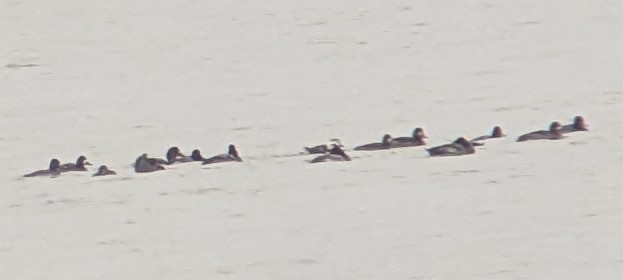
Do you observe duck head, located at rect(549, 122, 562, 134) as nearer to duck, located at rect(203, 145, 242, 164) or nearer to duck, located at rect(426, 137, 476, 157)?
duck, located at rect(426, 137, 476, 157)

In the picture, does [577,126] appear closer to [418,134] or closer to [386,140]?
[418,134]

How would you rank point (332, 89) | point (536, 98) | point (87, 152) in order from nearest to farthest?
point (87, 152) < point (536, 98) < point (332, 89)

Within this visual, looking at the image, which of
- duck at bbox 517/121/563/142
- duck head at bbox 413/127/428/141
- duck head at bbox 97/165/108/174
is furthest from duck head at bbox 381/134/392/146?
duck head at bbox 97/165/108/174

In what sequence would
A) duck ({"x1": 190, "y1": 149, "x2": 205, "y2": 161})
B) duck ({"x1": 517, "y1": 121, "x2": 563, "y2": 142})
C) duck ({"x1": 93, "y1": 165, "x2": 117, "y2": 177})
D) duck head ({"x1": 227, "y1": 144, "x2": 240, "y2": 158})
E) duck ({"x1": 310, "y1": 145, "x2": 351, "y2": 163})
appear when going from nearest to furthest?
duck ({"x1": 93, "y1": 165, "x2": 117, "y2": 177}) < duck ({"x1": 310, "y1": 145, "x2": 351, "y2": 163}) < duck head ({"x1": 227, "y1": 144, "x2": 240, "y2": 158}) < duck ({"x1": 190, "y1": 149, "x2": 205, "y2": 161}) < duck ({"x1": 517, "y1": 121, "x2": 563, "y2": 142})

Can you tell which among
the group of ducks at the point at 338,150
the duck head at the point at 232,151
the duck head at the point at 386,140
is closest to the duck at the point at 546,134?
the group of ducks at the point at 338,150

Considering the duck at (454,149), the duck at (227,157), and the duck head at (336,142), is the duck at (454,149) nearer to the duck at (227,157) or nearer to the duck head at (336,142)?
the duck head at (336,142)

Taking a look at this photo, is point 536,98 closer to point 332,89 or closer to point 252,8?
point 332,89

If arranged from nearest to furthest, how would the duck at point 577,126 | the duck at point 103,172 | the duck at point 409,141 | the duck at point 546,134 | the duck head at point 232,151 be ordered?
1. the duck at point 103,172
2. the duck head at point 232,151
3. the duck at point 409,141
4. the duck at point 546,134
5. the duck at point 577,126

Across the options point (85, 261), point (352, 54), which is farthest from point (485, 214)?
point (352, 54)
